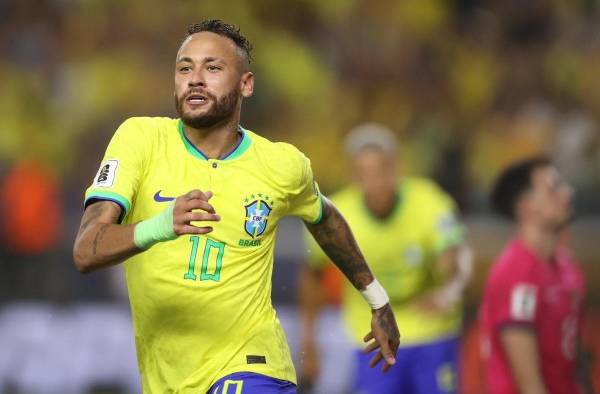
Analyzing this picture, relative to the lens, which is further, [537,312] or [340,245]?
[537,312]

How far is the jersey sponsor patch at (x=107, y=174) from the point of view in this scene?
448cm

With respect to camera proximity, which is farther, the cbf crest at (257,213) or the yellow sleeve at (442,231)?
the yellow sleeve at (442,231)

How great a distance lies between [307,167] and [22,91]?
9965 millimetres

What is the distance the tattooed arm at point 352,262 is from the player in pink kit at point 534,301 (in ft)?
4.30

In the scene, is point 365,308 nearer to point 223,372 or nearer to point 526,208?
point 526,208

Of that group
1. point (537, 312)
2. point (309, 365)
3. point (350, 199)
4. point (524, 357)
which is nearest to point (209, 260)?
point (524, 357)

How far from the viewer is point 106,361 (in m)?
12.0

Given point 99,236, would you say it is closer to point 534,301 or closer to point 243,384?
point 243,384

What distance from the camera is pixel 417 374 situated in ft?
28.6

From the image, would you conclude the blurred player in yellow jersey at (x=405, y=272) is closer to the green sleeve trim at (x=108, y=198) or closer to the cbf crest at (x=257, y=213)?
the cbf crest at (x=257, y=213)

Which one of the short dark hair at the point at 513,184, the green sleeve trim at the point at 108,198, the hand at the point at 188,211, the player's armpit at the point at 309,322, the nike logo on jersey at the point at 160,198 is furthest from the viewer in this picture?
the player's armpit at the point at 309,322

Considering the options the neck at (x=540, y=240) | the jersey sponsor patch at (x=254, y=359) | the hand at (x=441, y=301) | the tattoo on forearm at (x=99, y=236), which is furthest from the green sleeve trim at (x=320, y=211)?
the hand at (x=441, y=301)

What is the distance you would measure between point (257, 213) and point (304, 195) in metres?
0.34

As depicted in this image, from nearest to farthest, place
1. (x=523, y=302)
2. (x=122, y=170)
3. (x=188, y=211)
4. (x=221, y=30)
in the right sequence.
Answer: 1. (x=188, y=211)
2. (x=122, y=170)
3. (x=221, y=30)
4. (x=523, y=302)
